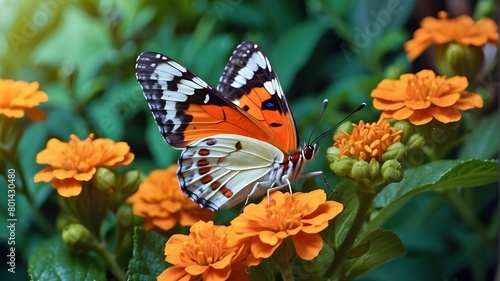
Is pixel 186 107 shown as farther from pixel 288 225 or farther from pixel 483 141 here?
pixel 483 141

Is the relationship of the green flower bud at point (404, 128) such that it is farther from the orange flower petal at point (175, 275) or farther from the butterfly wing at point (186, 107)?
the orange flower petal at point (175, 275)

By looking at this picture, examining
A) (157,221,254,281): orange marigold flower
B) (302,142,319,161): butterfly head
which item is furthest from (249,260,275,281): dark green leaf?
(302,142,319,161): butterfly head

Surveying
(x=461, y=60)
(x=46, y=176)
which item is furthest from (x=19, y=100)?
(x=461, y=60)

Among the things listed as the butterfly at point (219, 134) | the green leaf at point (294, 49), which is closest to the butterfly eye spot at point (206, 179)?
the butterfly at point (219, 134)

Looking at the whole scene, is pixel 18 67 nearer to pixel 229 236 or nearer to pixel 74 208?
pixel 74 208

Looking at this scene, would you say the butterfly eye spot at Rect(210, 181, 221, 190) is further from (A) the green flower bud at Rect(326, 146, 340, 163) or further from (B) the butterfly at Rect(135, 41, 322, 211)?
(A) the green flower bud at Rect(326, 146, 340, 163)
